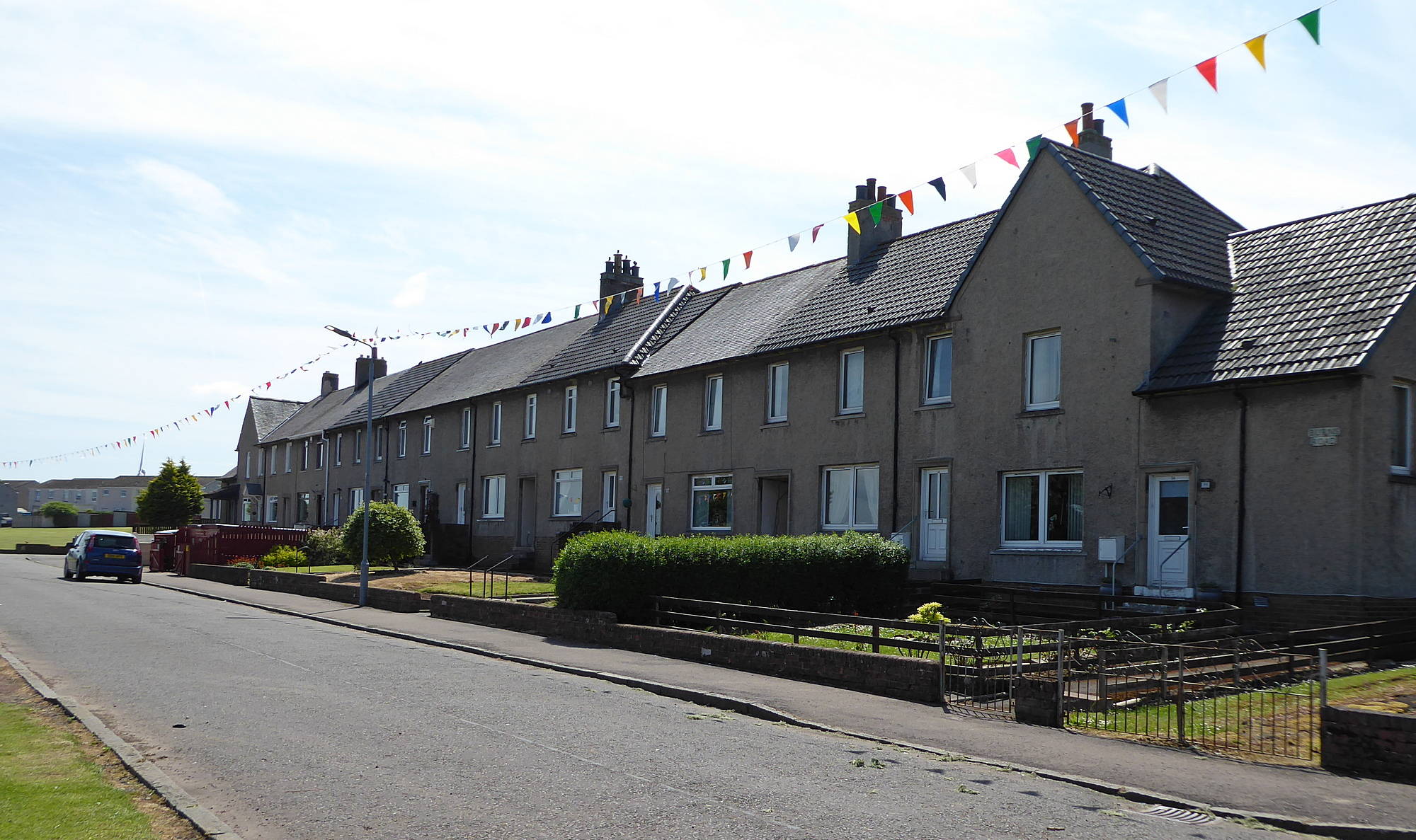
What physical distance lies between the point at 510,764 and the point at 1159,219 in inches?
638

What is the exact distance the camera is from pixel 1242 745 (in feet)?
35.1

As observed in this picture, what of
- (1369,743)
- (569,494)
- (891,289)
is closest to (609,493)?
(569,494)

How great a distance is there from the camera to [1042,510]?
20.6m

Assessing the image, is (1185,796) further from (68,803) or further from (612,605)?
(612,605)

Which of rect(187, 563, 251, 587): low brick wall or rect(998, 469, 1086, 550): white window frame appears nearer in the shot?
rect(998, 469, 1086, 550): white window frame

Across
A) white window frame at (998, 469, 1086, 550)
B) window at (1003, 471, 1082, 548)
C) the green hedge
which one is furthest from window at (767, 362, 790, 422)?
window at (1003, 471, 1082, 548)

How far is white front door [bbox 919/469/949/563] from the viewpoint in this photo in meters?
22.6

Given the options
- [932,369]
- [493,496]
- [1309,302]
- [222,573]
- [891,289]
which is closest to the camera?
[1309,302]

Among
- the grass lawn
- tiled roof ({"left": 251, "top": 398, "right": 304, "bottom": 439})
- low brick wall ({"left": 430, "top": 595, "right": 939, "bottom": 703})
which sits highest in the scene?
tiled roof ({"left": 251, "top": 398, "right": 304, "bottom": 439})

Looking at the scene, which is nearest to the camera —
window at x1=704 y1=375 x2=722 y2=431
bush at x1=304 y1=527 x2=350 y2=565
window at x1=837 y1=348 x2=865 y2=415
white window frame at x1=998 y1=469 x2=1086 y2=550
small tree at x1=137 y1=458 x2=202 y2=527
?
white window frame at x1=998 y1=469 x2=1086 y2=550

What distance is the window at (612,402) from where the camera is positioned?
111 feet

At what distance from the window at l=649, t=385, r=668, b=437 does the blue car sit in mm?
18407

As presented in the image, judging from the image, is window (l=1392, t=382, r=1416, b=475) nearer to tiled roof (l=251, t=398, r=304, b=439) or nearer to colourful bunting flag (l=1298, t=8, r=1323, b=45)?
colourful bunting flag (l=1298, t=8, r=1323, b=45)

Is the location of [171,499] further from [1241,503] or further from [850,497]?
[1241,503]
